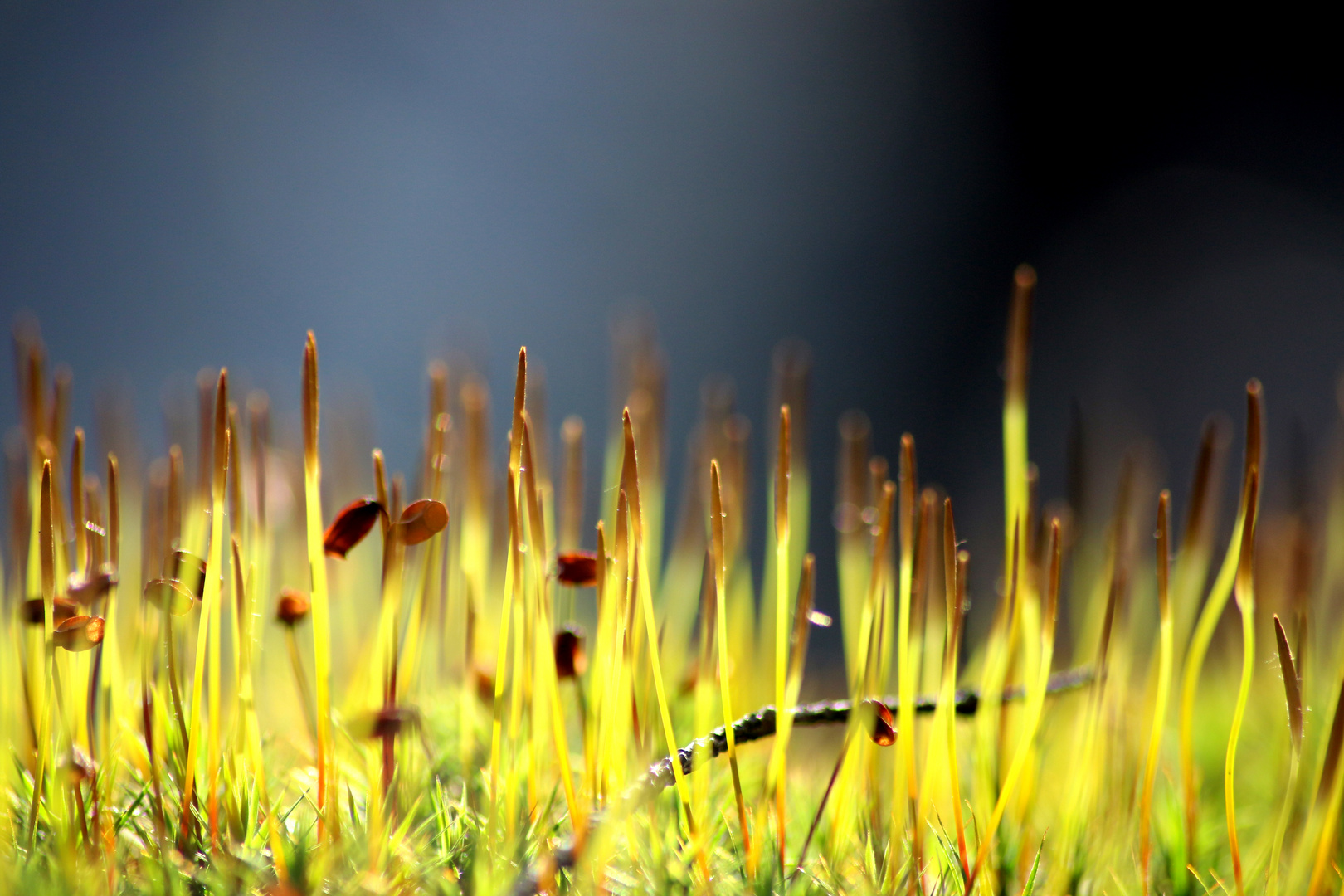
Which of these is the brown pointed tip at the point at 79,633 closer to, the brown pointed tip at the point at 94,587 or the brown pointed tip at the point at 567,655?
the brown pointed tip at the point at 94,587

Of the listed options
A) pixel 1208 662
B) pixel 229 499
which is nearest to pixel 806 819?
pixel 229 499

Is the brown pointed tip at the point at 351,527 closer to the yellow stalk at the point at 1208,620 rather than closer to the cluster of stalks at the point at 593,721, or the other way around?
the cluster of stalks at the point at 593,721

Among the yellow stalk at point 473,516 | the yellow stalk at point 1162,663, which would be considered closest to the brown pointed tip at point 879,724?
the yellow stalk at point 1162,663

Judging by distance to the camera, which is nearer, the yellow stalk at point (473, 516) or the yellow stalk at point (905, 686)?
the yellow stalk at point (905, 686)

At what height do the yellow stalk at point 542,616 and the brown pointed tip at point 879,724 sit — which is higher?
the yellow stalk at point 542,616

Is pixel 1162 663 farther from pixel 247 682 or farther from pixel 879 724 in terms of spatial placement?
pixel 247 682

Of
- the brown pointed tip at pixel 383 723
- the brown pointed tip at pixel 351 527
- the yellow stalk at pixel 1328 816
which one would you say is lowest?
the yellow stalk at pixel 1328 816

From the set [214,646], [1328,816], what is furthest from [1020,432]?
[214,646]

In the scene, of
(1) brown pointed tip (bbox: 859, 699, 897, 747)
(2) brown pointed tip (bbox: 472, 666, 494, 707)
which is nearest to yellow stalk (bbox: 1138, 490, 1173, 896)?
(1) brown pointed tip (bbox: 859, 699, 897, 747)
